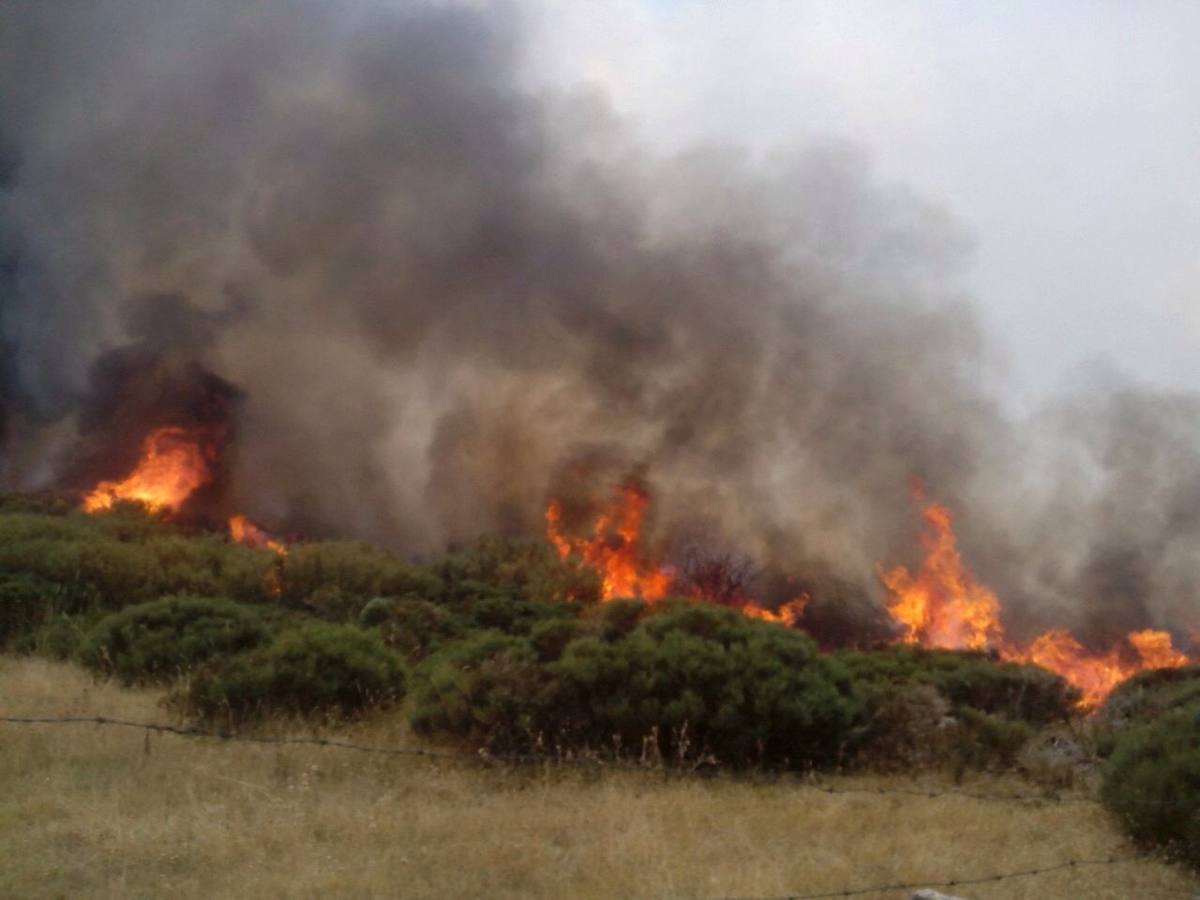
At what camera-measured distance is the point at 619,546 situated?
25469 millimetres

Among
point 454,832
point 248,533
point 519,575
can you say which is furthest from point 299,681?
point 248,533

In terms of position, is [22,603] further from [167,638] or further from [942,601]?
[942,601]

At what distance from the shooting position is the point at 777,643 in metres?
10.4

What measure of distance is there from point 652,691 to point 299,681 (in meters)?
3.27

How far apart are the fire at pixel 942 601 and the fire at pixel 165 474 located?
17294 mm

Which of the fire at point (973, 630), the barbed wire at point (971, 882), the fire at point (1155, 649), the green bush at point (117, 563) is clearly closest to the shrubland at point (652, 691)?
the barbed wire at point (971, 882)

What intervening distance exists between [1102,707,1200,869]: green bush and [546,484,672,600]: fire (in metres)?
15.6

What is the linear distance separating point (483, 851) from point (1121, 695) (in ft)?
34.7

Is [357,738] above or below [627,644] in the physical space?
below

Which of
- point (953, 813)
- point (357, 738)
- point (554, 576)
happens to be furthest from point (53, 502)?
point (953, 813)

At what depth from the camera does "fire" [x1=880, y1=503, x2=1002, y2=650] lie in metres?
22.3

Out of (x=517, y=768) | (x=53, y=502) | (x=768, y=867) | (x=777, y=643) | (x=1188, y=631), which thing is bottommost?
(x=768, y=867)

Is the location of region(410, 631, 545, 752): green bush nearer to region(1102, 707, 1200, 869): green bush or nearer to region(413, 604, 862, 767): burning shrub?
region(413, 604, 862, 767): burning shrub

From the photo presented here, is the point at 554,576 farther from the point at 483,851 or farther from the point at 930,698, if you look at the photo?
the point at 483,851
